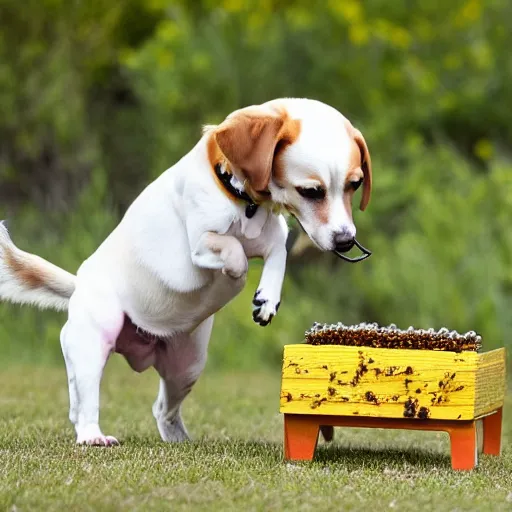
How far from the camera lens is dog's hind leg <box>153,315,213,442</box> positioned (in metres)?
5.80

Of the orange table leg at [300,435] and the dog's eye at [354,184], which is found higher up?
the dog's eye at [354,184]

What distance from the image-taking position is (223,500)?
397 cm

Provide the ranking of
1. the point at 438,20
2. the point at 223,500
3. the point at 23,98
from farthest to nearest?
1. the point at 438,20
2. the point at 23,98
3. the point at 223,500

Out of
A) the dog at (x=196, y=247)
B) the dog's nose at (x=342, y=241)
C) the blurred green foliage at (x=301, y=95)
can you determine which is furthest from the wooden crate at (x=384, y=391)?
the blurred green foliage at (x=301, y=95)

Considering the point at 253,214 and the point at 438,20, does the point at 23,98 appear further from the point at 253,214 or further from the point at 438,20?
the point at 253,214

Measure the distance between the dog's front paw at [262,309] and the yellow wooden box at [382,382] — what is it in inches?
7.0

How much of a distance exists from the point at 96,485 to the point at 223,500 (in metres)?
0.50

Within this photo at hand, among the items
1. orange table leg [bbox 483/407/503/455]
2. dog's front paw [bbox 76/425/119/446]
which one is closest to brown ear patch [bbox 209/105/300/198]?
dog's front paw [bbox 76/425/119/446]

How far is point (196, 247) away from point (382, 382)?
104 centimetres

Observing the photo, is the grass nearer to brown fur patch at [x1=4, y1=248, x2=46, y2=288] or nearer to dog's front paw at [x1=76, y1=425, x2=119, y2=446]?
dog's front paw at [x1=76, y1=425, x2=119, y2=446]

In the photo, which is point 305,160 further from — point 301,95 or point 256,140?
point 301,95

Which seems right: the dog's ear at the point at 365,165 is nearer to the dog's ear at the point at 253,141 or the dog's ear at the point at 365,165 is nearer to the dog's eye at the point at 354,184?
the dog's eye at the point at 354,184

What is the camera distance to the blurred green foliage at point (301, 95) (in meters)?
11.1

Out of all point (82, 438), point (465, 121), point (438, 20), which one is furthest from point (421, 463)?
point (438, 20)
